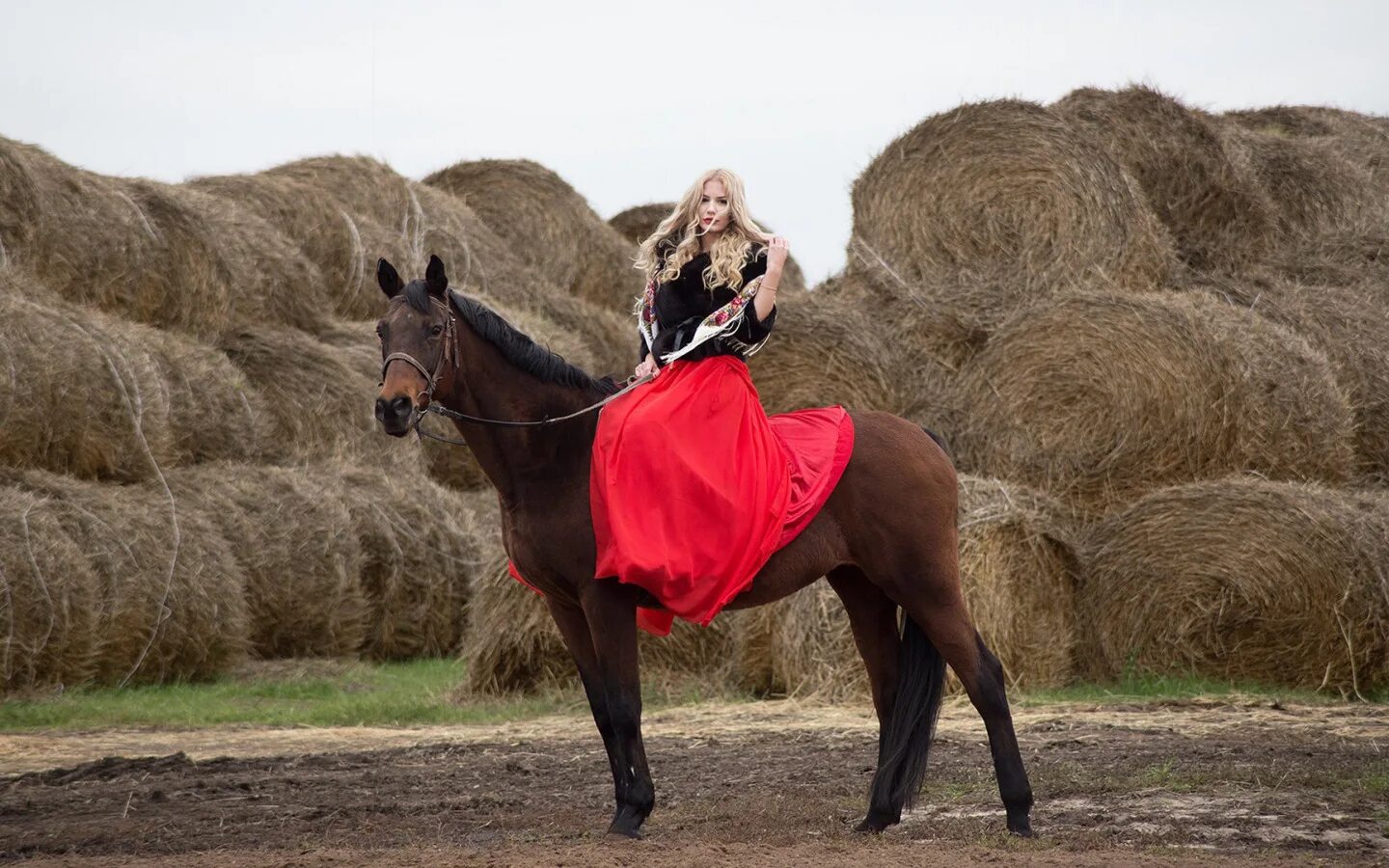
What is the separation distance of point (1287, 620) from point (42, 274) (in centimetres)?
718

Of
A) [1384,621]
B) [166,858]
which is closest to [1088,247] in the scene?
[1384,621]

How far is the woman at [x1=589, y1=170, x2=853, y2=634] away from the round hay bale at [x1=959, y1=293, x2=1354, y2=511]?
162 inches

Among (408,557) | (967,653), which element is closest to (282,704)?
(408,557)

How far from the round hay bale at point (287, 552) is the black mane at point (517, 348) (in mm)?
4943

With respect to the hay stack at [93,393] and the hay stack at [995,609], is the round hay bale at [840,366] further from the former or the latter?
the hay stack at [93,393]

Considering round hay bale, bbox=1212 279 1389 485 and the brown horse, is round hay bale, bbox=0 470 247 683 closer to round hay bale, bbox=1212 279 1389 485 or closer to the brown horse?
the brown horse

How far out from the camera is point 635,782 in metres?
5.05

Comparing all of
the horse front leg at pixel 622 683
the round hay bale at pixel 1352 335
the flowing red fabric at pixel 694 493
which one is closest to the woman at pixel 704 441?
the flowing red fabric at pixel 694 493

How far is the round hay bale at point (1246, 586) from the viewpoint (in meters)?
7.92

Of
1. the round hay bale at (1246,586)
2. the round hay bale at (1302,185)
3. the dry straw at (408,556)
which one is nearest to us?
the round hay bale at (1246,586)

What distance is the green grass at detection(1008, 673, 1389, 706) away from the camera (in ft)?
26.1

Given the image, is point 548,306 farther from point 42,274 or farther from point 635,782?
point 635,782

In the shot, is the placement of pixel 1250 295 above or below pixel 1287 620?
above

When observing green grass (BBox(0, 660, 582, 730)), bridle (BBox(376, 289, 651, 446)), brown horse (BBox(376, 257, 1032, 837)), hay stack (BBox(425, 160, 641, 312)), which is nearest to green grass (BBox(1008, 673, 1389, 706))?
green grass (BBox(0, 660, 582, 730))
